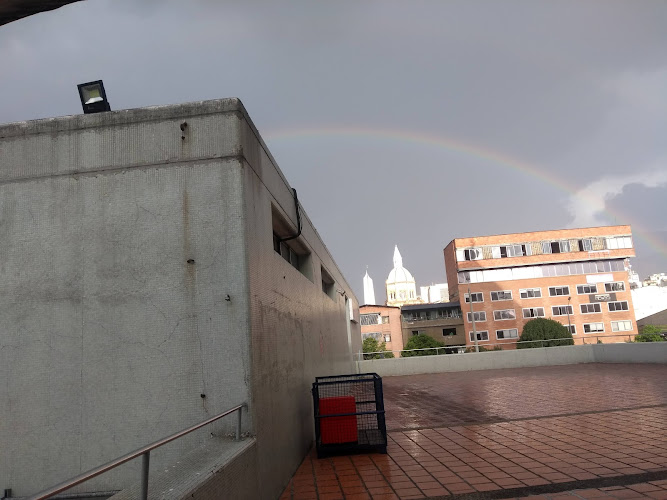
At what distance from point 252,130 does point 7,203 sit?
9.32ft

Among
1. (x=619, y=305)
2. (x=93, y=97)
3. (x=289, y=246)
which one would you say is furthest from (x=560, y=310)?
(x=93, y=97)

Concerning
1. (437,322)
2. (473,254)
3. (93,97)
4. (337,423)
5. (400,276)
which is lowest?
(337,423)

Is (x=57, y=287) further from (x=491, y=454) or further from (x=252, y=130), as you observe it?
(x=491, y=454)

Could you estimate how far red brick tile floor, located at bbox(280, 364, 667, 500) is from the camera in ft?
16.6

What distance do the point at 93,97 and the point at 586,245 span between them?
73855mm

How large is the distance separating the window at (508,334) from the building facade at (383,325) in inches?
551

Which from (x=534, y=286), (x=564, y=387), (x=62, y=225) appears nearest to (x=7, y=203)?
(x=62, y=225)

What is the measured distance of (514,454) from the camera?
643 centimetres

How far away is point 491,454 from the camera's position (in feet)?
21.4

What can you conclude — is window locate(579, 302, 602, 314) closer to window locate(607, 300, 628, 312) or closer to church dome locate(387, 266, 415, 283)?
window locate(607, 300, 628, 312)

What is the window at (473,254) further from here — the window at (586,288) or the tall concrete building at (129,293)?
→ the tall concrete building at (129,293)

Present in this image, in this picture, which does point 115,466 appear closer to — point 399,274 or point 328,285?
point 328,285

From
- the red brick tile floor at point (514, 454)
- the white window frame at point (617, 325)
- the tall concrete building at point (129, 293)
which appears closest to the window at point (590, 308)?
the white window frame at point (617, 325)

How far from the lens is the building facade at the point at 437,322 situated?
73312mm
